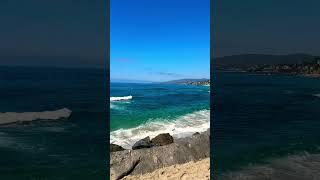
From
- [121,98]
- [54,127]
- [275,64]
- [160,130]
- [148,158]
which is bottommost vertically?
[160,130]

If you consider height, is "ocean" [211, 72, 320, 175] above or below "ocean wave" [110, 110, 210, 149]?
above

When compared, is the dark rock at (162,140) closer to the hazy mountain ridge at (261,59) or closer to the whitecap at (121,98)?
the hazy mountain ridge at (261,59)

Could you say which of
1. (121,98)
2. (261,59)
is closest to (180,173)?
(261,59)

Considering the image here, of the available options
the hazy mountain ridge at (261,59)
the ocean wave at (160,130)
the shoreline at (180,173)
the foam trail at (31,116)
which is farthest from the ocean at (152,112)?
the foam trail at (31,116)

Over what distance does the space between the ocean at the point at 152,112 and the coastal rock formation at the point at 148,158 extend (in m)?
Result: 3.34

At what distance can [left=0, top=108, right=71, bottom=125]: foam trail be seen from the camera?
459cm

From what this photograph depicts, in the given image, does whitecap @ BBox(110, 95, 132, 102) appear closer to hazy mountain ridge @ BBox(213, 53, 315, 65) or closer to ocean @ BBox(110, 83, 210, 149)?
ocean @ BBox(110, 83, 210, 149)

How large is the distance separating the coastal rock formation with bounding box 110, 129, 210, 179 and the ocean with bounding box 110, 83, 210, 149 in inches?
132

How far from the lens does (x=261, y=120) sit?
18.1ft

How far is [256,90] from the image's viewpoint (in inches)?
227

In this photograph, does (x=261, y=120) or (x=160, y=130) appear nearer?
(x=261, y=120)

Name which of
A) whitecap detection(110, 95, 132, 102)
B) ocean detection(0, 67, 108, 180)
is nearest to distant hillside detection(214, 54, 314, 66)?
ocean detection(0, 67, 108, 180)

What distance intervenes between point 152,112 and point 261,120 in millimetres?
14375

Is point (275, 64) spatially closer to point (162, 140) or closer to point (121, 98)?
point (162, 140)
